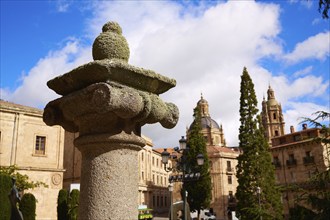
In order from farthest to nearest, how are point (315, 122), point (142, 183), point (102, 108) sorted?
point (142, 183)
point (315, 122)
point (102, 108)

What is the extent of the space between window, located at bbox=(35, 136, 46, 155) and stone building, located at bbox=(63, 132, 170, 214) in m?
7.97

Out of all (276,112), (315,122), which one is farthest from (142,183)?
(276,112)

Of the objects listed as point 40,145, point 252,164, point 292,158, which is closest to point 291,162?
point 292,158

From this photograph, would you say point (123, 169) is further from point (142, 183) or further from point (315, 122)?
point (142, 183)

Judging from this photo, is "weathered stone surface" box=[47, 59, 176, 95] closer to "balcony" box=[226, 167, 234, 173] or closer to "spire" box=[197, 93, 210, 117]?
"balcony" box=[226, 167, 234, 173]

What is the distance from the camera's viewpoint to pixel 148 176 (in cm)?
4803

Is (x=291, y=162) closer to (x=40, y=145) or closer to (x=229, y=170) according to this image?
(x=229, y=170)

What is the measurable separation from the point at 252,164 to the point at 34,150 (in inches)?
720

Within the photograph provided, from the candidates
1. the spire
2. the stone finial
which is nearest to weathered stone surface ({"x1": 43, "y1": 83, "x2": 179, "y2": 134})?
the stone finial

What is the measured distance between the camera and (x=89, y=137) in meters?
2.86

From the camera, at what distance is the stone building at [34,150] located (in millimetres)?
20641

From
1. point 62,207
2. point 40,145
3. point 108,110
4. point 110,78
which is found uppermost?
point 40,145

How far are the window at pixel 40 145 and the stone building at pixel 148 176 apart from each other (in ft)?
26.1

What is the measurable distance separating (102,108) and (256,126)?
30430 millimetres
